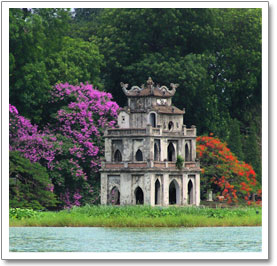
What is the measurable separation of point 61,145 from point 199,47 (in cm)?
Result: 1285

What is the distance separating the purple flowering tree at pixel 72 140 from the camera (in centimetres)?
6162

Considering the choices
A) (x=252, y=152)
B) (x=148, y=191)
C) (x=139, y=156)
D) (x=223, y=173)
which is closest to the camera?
(x=148, y=191)

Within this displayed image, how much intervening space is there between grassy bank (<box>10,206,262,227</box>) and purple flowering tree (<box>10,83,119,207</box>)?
572cm

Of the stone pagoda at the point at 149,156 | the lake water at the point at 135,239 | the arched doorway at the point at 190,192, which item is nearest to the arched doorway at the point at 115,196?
the stone pagoda at the point at 149,156

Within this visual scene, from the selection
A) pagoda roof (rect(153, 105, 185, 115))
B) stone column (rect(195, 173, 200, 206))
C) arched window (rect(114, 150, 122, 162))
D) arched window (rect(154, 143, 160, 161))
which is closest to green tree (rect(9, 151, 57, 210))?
arched window (rect(114, 150, 122, 162))

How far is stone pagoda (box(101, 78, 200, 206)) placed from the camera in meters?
59.4

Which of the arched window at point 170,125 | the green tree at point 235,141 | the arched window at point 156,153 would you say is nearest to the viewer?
the arched window at point 156,153

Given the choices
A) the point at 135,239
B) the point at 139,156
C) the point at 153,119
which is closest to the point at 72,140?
the point at 139,156

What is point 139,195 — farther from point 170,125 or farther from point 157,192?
point 170,125

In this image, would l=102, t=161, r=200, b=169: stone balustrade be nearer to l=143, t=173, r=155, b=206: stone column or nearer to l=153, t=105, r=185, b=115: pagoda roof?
l=143, t=173, r=155, b=206: stone column

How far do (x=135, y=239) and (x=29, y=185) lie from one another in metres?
12.8

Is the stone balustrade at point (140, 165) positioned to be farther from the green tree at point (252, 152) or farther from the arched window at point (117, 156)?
the green tree at point (252, 152)

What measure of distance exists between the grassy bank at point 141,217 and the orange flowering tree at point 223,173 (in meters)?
8.74

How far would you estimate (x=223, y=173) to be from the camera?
6638cm
